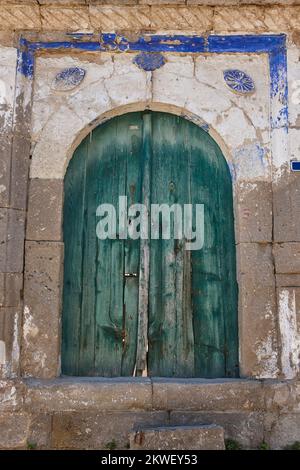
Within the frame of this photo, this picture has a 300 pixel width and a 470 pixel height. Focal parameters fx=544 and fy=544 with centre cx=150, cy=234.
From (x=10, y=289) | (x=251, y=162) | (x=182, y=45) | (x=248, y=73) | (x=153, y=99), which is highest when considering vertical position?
(x=182, y=45)

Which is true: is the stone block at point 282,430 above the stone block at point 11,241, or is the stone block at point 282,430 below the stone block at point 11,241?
below

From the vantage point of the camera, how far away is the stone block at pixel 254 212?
12.9 feet

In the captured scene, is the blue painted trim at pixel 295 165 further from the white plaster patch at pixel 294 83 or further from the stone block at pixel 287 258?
the stone block at pixel 287 258

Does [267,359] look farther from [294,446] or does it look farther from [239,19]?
[239,19]

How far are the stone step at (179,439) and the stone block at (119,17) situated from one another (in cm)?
293

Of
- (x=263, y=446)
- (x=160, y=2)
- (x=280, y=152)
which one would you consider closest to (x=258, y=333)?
(x=263, y=446)

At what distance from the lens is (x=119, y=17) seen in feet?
13.6

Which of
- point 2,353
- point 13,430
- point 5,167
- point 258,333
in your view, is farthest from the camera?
point 5,167

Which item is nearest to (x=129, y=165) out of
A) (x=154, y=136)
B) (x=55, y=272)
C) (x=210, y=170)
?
(x=154, y=136)

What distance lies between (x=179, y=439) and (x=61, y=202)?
5.96 feet

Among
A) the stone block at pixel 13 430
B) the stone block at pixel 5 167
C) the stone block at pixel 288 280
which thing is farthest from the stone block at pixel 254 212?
the stone block at pixel 13 430

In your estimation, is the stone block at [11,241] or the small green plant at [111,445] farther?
the stone block at [11,241]

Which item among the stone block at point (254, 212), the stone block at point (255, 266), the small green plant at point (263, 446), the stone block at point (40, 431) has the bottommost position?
the small green plant at point (263, 446)

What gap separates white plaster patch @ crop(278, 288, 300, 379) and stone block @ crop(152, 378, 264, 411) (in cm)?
25
